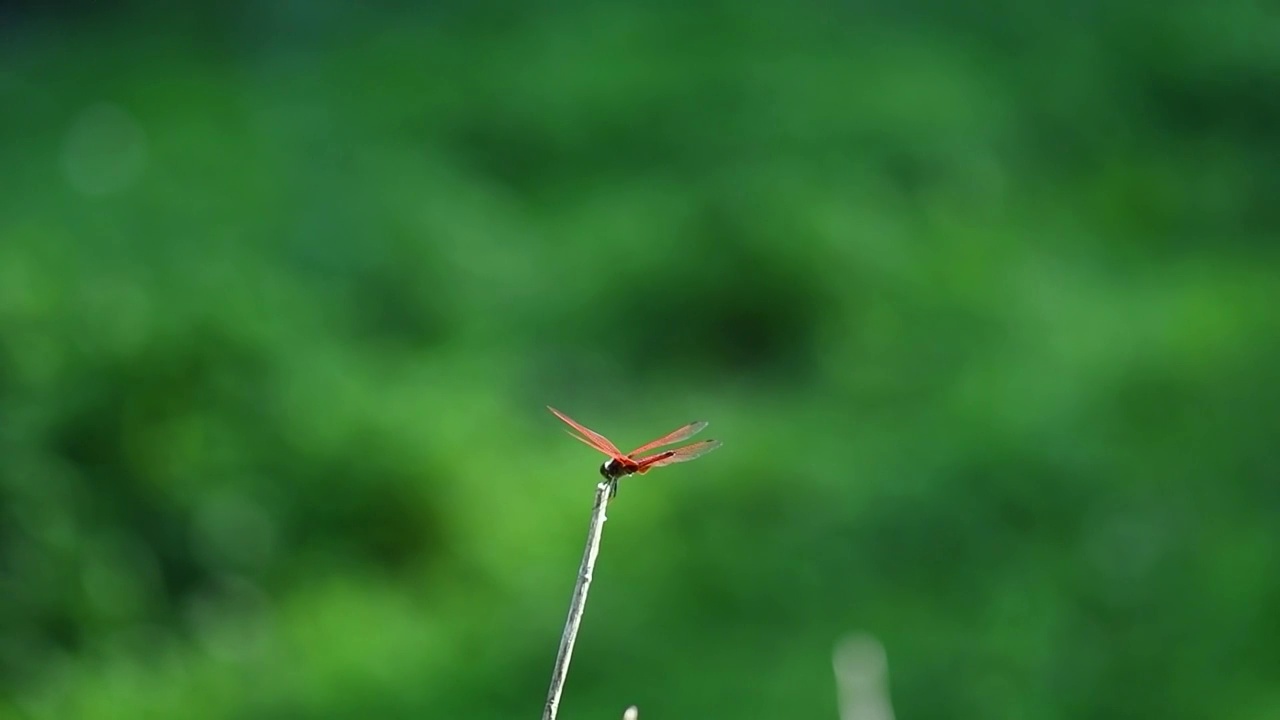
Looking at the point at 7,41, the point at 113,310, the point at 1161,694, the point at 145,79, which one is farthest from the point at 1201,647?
the point at 7,41

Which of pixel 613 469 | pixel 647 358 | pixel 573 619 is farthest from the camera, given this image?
pixel 647 358

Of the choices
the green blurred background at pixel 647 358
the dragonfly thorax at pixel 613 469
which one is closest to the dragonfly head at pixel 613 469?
the dragonfly thorax at pixel 613 469

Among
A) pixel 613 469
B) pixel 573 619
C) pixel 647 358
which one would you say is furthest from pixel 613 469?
pixel 647 358

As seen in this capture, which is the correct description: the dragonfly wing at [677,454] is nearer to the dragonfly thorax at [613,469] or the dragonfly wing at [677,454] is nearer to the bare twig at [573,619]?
the dragonfly thorax at [613,469]

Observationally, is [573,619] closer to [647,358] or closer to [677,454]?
[677,454]

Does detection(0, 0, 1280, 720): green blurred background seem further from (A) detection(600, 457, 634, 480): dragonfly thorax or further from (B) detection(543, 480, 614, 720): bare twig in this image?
(B) detection(543, 480, 614, 720): bare twig

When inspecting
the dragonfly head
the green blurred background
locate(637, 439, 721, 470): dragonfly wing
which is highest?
the green blurred background

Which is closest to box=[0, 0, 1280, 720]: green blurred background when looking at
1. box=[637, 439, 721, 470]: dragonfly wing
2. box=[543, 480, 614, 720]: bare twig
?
box=[637, 439, 721, 470]: dragonfly wing
